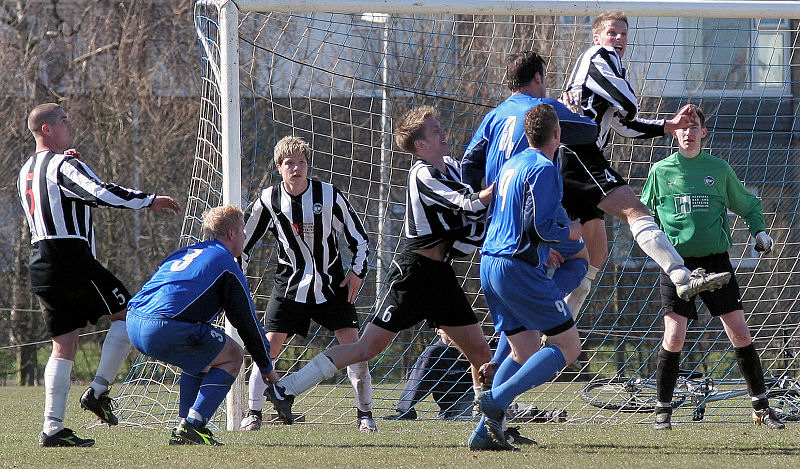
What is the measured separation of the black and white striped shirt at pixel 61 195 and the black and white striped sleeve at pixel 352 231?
1355 mm

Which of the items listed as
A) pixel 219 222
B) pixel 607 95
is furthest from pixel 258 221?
pixel 607 95

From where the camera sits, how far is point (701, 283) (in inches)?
183

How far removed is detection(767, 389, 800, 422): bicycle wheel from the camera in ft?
20.8

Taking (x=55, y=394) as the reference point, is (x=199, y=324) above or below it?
above

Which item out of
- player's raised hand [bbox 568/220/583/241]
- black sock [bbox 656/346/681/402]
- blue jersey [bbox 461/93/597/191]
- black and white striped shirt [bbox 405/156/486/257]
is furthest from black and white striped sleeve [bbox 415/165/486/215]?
black sock [bbox 656/346/681/402]

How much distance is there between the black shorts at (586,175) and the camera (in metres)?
5.03

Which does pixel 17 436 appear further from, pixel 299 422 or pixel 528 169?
pixel 528 169

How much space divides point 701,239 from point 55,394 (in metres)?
3.80

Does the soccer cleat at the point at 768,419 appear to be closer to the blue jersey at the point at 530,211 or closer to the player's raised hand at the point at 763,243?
the player's raised hand at the point at 763,243

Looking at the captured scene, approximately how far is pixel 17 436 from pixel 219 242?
1857mm

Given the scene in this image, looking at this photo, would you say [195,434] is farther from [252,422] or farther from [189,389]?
[252,422]

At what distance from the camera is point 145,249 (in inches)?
473

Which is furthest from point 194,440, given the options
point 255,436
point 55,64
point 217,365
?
point 55,64

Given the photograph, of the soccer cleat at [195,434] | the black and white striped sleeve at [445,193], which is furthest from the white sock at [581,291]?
the soccer cleat at [195,434]
